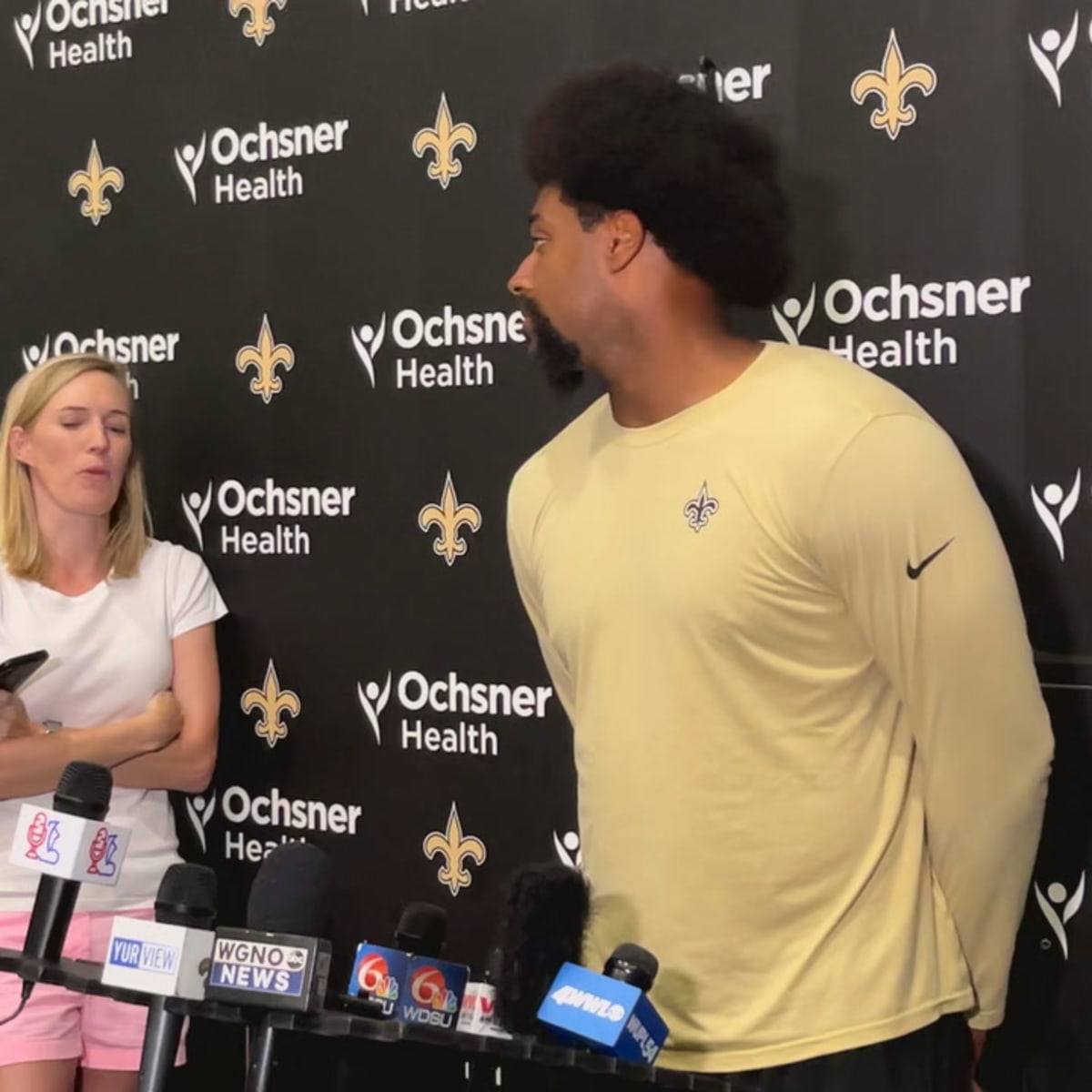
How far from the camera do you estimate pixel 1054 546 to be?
6.40 ft

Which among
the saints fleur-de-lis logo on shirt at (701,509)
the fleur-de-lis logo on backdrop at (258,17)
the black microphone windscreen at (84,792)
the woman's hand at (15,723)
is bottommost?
the black microphone windscreen at (84,792)

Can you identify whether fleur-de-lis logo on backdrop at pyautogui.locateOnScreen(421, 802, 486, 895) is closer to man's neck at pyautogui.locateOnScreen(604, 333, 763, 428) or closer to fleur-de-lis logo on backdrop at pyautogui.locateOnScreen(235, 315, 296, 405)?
fleur-de-lis logo on backdrop at pyautogui.locateOnScreen(235, 315, 296, 405)

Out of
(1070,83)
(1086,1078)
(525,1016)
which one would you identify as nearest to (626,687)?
(525,1016)

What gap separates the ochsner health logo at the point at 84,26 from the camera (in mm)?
2732

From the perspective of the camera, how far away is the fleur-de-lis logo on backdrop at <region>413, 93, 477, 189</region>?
2.40 meters

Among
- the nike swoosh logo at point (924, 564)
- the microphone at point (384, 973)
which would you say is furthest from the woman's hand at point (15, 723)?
the nike swoosh logo at point (924, 564)

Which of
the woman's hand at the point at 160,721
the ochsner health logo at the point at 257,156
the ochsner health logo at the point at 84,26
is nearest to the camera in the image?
the woman's hand at the point at 160,721

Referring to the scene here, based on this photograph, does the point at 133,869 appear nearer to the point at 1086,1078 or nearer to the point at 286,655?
the point at 286,655

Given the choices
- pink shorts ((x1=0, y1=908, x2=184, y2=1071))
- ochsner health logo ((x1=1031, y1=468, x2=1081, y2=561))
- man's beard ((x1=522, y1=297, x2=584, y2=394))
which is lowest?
pink shorts ((x1=0, y1=908, x2=184, y2=1071))

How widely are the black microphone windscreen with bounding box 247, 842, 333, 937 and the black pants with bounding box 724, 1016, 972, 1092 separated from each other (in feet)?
1.58

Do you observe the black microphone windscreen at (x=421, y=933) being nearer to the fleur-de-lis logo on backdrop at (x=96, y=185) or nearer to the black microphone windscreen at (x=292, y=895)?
the black microphone windscreen at (x=292, y=895)

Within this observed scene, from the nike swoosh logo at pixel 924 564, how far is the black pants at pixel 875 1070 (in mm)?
487

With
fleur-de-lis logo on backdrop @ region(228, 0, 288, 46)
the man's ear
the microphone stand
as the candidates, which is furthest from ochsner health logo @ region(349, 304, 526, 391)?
the microphone stand

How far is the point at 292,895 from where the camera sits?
4.68 feet
